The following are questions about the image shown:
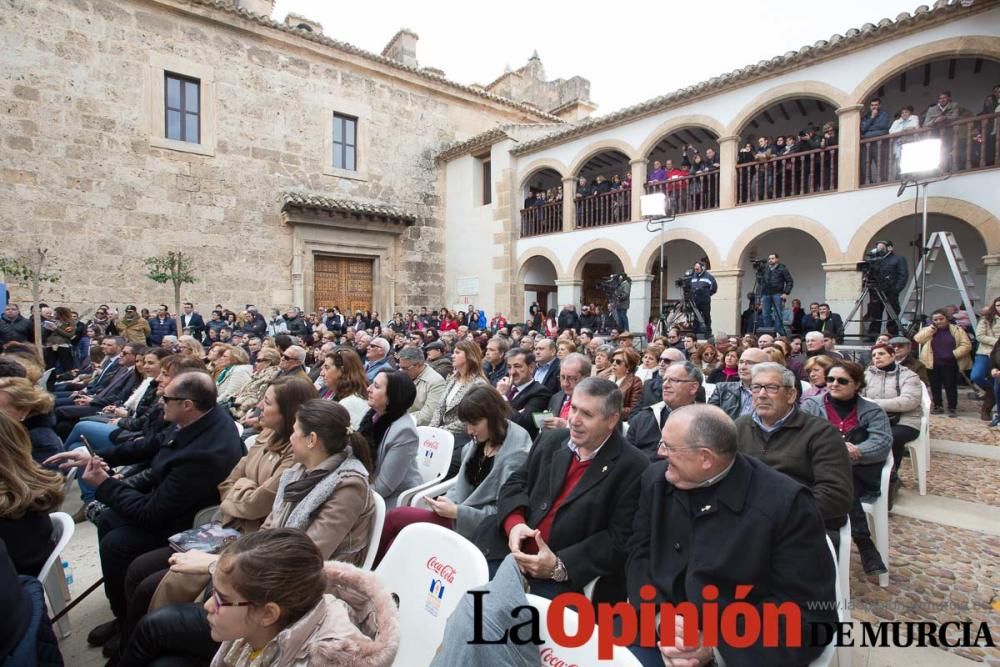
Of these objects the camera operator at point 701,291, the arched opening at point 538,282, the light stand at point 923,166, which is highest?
the light stand at point 923,166

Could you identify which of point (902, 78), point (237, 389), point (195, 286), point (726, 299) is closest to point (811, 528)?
point (237, 389)

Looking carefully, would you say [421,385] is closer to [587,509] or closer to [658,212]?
[587,509]

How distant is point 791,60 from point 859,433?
8315mm

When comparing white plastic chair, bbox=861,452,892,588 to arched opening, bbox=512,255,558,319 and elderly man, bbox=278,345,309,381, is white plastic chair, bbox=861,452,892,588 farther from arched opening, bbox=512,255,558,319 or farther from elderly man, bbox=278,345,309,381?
arched opening, bbox=512,255,558,319

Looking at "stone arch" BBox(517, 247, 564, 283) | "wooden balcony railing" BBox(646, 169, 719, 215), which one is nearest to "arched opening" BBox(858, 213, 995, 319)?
"wooden balcony railing" BBox(646, 169, 719, 215)

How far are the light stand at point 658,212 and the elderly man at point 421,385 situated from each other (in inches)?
260

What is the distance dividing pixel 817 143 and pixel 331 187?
11.1m

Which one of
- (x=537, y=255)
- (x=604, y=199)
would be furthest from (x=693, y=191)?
(x=537, y=255)

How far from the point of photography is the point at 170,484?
94.9 inches

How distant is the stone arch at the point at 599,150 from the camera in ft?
38.1

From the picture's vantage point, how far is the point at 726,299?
33.0ft

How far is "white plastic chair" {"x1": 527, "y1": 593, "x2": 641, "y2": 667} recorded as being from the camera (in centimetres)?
137

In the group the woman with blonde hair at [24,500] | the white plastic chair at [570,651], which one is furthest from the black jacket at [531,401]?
the woman with blonde hair at [24,500]

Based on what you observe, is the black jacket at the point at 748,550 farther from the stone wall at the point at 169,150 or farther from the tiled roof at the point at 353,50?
the tiled roof at the point at 353,50
